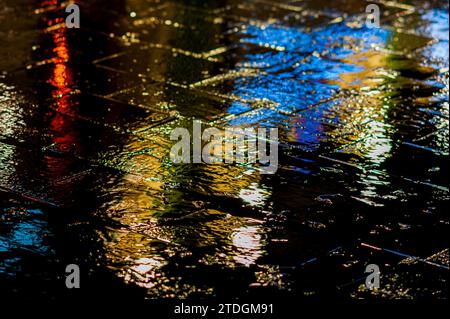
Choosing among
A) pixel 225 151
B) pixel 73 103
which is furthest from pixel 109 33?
pixel 225 151

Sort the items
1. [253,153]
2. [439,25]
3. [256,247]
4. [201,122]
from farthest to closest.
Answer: [439,25], [201,122], [253,153], [256,247]

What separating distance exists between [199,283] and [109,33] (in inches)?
221

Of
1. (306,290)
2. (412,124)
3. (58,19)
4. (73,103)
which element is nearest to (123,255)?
(306,290)

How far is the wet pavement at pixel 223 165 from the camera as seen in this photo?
4.76 metres

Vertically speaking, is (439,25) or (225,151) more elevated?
(439,25)

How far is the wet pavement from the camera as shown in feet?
15.6

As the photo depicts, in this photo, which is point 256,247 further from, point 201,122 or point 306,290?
point 201,122

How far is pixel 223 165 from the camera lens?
244 inches

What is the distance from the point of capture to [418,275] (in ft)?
15.7

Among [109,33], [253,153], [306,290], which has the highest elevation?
[109,33]

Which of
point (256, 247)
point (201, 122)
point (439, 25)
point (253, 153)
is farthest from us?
point (439, 25)

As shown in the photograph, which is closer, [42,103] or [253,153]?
[253,153]

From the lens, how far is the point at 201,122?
7102 mm

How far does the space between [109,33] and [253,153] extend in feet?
12.5
